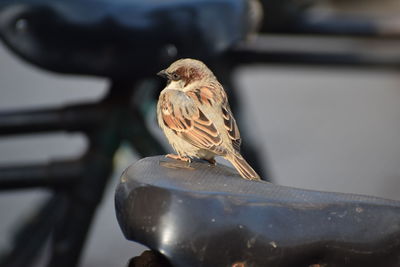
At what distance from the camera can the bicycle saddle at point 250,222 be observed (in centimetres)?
162

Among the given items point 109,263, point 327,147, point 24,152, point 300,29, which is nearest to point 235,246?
→ point 300,29

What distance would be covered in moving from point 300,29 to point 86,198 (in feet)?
6.81

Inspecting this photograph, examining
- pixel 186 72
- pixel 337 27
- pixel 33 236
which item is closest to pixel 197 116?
pixel 186 72

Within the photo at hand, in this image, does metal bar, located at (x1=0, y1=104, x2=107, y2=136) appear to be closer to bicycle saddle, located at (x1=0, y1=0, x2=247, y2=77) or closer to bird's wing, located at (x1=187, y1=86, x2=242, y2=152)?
bicycle saddle, located at (x1=0, y1=0, x2=247, y2=77)

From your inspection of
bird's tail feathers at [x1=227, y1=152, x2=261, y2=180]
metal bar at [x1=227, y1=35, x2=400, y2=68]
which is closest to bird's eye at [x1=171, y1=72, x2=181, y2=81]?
bird's tail feathers at [x1=227, y1=152, x2=261, y2=180]

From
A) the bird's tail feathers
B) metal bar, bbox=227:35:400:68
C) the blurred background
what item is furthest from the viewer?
the blurred background

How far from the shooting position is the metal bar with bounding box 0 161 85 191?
12.7 feet

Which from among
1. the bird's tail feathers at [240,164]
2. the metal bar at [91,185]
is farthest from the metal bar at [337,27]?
the bird's tail feathers at [240,164]

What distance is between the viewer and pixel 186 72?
2.86m

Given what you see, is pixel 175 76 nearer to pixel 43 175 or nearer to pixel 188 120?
pixel 188 120

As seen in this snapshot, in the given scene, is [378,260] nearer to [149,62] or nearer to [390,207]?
[390,207]

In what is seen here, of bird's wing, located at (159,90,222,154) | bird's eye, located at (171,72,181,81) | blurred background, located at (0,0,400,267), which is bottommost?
blurred background, located at (0,0,400,267)

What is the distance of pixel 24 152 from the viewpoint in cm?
763

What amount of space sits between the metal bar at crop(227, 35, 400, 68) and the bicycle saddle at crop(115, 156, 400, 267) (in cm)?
311
